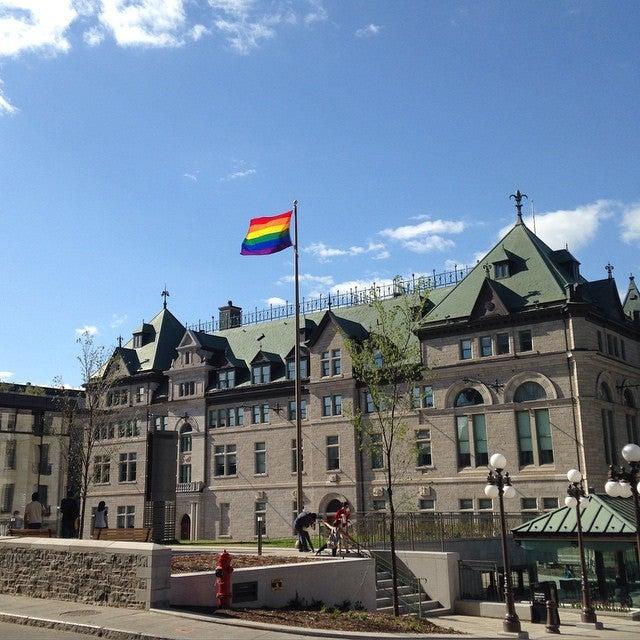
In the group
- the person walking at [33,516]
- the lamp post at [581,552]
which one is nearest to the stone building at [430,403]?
the lamp post at [581,552]

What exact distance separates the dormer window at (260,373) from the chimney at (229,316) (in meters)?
9.66

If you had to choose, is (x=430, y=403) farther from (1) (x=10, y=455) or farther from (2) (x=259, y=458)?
(1) (x=10, y=455)

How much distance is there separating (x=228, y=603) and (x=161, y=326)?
169 ft

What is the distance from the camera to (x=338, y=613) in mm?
18594

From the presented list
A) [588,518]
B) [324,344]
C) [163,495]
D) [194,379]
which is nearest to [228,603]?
[163,495]

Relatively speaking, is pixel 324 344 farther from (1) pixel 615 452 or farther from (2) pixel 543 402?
(1) pixel 615 452

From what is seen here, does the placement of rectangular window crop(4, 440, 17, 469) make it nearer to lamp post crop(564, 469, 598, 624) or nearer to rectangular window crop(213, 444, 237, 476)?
lamp post crop(564, 469, 598, 624)

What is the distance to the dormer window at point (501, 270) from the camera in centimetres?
4688

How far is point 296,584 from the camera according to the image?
65.6 feet

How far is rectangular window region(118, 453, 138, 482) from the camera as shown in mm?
62125

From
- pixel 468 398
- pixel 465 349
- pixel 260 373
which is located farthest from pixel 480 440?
pixel 260 373

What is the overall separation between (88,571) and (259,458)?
3855 cm

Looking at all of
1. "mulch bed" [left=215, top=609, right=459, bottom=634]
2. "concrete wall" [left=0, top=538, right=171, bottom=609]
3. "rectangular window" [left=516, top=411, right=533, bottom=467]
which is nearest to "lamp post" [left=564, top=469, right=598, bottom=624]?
"mulch bed" [left=215, top=609, right=459, bottom=634]

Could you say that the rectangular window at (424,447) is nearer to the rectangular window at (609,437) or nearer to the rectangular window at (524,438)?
the rectangular window at (524,438)
